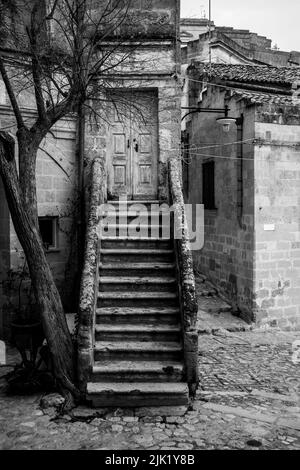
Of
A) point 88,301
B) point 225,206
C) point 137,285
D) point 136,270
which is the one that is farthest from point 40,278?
point 225,206

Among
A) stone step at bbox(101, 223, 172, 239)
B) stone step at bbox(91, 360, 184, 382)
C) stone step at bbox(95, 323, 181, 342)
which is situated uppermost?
stone step at bbox(101, 223, 172, 239)

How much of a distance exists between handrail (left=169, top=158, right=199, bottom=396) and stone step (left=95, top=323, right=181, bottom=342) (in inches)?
14.5

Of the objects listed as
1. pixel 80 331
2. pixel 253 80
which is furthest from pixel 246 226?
pixel 80 331

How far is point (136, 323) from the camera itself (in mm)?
7230

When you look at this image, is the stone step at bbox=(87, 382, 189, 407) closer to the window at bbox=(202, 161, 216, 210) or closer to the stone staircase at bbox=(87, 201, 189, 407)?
the stone staircase at bbox=(87, 201, 189, 407)

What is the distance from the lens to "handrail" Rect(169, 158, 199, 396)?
6512mm

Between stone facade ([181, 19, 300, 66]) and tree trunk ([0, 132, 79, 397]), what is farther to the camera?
stone facade ([181, 19, 300, 66])

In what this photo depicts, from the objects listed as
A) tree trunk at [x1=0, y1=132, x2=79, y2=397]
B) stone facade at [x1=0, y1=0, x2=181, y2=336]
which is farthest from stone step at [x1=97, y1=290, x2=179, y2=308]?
stone facade at [x1=0, y1=0, x2=181, y2=336]

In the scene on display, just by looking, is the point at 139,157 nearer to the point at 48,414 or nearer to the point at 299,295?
the point at 299,295

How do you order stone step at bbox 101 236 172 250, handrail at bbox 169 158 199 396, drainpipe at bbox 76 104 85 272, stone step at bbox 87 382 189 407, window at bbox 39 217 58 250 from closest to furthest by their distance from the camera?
stone step at bbox 87 382 189 407 → handrail at bbox 169 158 199 396 → stone step at bbox 101 236 172 250 → window at bbox 39 217 58 250 → drainpipe at bbox 76 104 85 272

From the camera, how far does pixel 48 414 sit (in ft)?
19.9

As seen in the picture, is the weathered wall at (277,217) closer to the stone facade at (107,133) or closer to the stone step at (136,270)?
the stone facade at (107,133)

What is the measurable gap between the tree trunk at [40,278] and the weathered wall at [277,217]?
17.9 feet

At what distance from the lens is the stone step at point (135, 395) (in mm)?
6168
